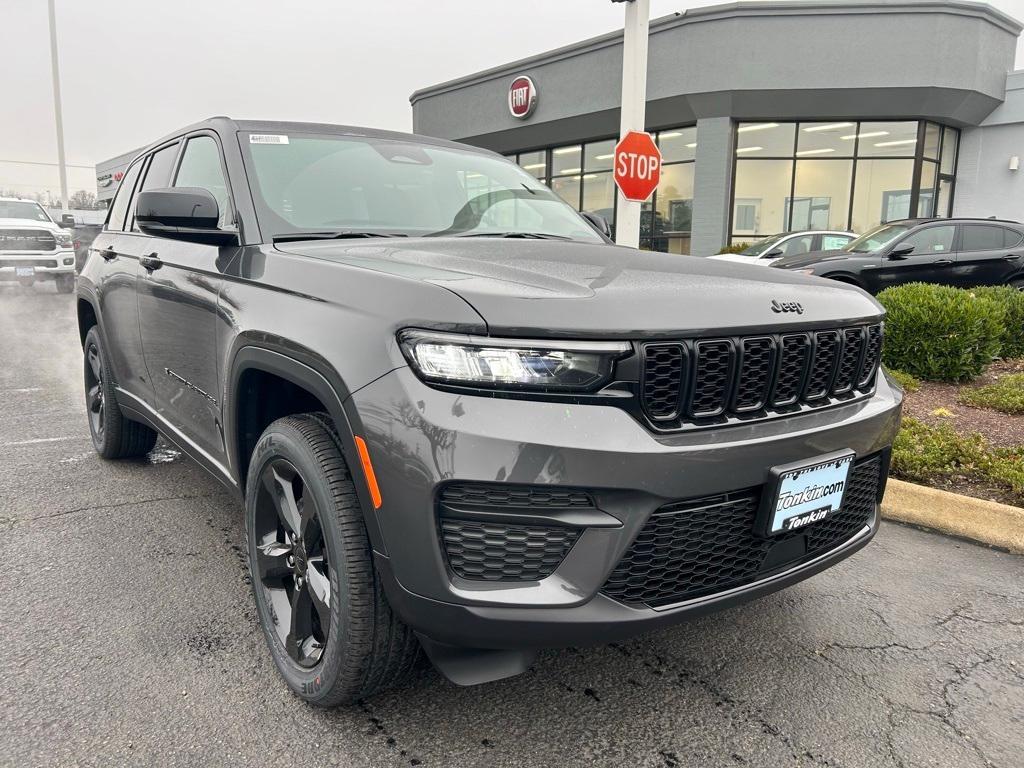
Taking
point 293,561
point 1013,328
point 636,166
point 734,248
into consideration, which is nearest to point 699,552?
point 293,561

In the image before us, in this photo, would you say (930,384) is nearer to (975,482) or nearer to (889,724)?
(975,482)

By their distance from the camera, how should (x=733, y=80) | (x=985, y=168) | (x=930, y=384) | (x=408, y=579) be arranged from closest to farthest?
→ (x=408, y=579) < (x=930, y=384) < (x=733, y=80) < (x=985, y=168)

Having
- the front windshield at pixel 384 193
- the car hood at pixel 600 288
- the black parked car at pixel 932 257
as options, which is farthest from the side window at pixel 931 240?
the car hood at pixel 600 288

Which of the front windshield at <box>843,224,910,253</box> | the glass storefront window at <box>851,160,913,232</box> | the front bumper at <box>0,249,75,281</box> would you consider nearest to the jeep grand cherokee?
the front windshield at <box>843,224,910,253</box>

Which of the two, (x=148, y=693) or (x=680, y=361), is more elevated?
(x=680, y=361)

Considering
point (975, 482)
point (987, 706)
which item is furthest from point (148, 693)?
point (975, 482)

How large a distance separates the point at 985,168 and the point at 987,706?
21.8 m

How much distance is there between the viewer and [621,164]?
8297 millimetres

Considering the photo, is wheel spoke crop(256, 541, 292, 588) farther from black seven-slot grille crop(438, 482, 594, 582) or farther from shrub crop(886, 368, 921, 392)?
shrub crop(886, 368, 921, 392)

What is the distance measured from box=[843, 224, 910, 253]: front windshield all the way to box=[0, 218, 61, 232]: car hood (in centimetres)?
1423

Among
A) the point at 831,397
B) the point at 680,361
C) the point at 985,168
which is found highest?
the point at 985,168

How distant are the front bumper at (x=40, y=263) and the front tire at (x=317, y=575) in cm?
1465

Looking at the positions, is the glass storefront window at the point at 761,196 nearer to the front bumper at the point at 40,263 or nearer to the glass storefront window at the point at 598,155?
the glass storefront window at the point at 598,155

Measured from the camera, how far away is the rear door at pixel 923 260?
10.1 meters
